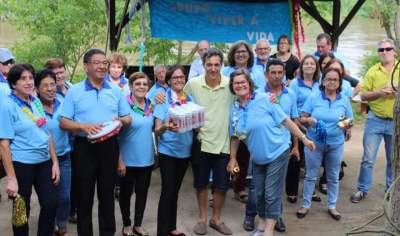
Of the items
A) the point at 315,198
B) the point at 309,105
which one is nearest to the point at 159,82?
the point at 309,105

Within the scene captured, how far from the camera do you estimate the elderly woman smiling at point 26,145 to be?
367cm

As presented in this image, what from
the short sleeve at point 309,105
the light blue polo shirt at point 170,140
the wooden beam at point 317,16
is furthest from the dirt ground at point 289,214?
the wooden beam at point 317,16

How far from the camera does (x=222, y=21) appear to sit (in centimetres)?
799

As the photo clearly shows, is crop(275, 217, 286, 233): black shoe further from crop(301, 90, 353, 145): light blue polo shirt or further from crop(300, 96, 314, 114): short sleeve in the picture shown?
crop(300, 96, 314, 114): short sleeve

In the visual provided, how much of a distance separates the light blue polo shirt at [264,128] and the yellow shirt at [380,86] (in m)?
1.67

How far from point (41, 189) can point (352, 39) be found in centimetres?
2398

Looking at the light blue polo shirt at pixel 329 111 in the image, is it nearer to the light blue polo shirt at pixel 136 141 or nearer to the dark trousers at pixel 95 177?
the light blue polo shirt at pixel 136 141

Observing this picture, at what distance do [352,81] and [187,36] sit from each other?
2.72 metres

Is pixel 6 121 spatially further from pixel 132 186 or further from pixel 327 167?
pixel 327 167

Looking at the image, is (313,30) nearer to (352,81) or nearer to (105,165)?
(352,81)

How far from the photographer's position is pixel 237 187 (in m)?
5.85

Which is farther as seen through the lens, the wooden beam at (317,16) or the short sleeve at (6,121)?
the wooden beam at (317,16)

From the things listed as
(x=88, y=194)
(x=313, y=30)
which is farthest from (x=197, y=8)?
(x=313, y=30)

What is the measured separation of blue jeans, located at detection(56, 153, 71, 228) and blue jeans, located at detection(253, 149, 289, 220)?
1627 mm
